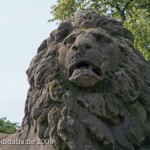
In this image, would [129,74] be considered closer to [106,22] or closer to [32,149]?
[106,22]

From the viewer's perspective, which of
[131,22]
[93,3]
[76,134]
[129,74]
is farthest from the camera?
[93,3]

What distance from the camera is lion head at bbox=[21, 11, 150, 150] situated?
469 centimetres

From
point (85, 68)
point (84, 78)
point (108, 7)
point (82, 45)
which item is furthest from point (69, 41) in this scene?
point (108, 7)

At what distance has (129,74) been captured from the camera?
4.96 metres

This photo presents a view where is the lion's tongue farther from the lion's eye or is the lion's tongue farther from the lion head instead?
the lion's eye

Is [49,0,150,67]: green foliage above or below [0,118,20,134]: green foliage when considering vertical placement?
above

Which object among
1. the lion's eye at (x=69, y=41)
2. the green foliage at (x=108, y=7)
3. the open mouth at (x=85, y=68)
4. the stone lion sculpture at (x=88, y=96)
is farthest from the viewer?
the green foliage at (x=108, y=7)

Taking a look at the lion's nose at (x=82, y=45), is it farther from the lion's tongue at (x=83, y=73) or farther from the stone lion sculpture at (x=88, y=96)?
the lion's tongue at (x=83, y=73)

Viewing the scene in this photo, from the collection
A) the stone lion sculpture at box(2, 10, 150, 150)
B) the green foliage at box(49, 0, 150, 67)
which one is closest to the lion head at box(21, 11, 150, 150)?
the stone lion sculpture at box(2, 10, 150, 150)

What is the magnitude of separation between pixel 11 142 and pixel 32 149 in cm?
35

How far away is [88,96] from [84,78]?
6.9 inches

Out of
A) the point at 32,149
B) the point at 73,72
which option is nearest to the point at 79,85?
the point at 73,72

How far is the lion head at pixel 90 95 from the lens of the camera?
15.4ft

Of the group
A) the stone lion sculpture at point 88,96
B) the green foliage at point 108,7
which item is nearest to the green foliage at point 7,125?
the green foliage at point 108,7
